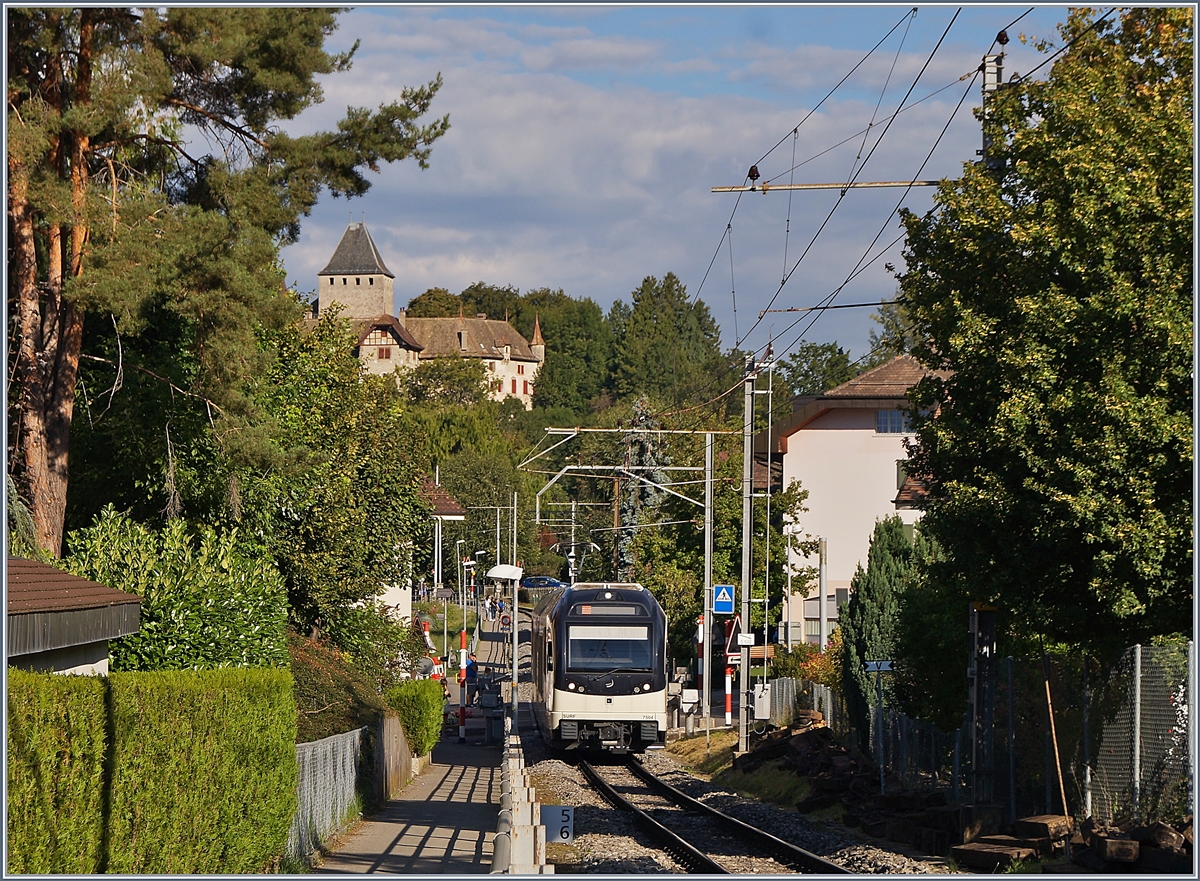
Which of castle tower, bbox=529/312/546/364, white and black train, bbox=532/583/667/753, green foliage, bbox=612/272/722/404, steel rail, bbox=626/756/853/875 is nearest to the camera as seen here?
steel rail, bbox=626/756/853/875

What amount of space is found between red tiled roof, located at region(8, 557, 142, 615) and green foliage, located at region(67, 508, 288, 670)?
4.89ft

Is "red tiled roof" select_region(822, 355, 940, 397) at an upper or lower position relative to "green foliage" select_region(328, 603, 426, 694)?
upper

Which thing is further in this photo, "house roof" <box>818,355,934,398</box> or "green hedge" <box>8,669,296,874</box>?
"house roof" <box>818,355,934,398</box>

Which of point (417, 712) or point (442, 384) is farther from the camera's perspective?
point (442, 384)

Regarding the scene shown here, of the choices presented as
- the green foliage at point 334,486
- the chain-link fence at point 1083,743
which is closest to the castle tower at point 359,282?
the green foliage at point 334,486

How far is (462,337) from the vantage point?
184375 millimetres

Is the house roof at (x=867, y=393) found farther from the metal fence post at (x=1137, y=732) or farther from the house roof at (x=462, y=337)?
the house roof at (x=462, y=337)

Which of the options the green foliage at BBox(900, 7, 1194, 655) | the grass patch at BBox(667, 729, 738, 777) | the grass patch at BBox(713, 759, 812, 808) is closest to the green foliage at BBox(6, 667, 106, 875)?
the green foliage at BBox(900, 7, 1194, 655)

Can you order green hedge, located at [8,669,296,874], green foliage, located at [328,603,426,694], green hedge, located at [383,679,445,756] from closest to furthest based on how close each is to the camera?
1. green hedge, located at [8,669,296,874]
2. green hedge, located at [383,679,445,756]
3. green foliage, located at [328,603,426,694]

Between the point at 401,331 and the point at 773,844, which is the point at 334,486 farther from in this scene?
the point at 401,331

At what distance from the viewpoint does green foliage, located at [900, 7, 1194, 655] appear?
44.4 ft

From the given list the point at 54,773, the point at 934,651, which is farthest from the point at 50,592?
the point at 934,651

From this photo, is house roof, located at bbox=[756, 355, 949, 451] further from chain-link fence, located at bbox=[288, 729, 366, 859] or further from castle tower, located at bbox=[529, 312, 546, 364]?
castle tower, located at bbox=[529, 312, 546, 364]

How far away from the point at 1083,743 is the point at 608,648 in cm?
1478
